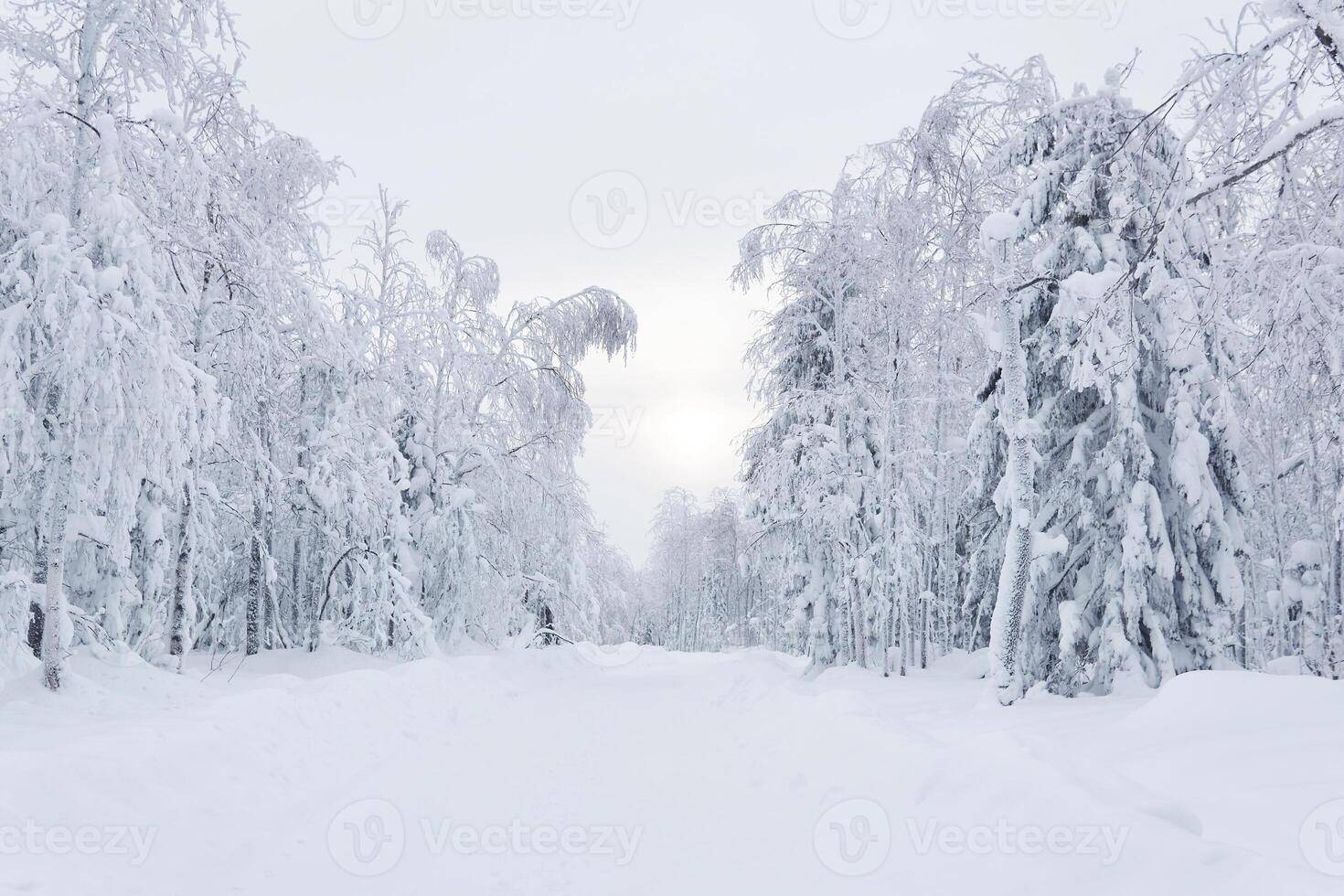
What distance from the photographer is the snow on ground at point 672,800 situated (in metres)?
3.90

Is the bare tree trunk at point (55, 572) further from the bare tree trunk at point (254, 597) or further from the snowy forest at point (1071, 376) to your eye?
the snowy forest at point (1071, 376)

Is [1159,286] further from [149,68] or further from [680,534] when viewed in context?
[680,534]

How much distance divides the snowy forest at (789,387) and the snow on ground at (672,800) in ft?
8.41

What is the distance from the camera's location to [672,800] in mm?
6418

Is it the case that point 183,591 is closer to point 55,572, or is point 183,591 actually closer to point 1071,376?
point 55,572

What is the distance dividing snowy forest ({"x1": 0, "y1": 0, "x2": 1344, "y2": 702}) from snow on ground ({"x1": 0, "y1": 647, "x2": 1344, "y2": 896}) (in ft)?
8.41

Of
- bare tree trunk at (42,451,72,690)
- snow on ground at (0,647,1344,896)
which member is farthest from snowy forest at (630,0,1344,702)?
bare tree trunk at (42,451,72,690)

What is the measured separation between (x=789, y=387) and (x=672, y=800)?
13.7m

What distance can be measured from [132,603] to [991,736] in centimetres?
1132

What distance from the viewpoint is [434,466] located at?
17766 millimetres

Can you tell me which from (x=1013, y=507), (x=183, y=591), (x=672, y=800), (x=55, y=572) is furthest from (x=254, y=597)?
(x=1013, y=507)

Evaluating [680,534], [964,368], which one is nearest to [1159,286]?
[964,368]

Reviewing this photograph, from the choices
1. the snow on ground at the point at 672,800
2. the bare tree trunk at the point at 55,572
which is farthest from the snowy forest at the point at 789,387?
the snow on ground at the point at 672,800

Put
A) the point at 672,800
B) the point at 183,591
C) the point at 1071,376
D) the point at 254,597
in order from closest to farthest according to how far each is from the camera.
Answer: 1. the point at 672,800
2. the point at 1071,376
3. the point at 183,591
4. the point at 254,597
